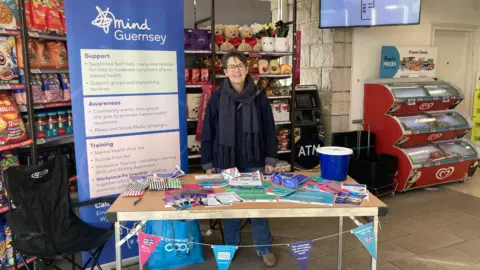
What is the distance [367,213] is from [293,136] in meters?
2.80

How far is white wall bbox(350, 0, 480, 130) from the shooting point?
5.58 metres

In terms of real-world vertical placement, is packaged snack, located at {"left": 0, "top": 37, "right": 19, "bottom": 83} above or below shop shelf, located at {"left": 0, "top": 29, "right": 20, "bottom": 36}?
below

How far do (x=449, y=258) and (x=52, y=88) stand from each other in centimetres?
377

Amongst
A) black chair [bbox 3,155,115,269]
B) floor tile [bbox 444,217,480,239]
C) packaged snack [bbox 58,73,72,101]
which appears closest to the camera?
black chair [bbox 3,155,115,269]

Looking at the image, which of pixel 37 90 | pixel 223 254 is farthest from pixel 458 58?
pixel 37 90

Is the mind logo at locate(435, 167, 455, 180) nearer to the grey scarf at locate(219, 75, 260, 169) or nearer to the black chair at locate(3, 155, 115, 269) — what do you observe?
the grey scarf at locate(219, 75, 260, 169)

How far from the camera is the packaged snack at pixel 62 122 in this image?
3.34 metres

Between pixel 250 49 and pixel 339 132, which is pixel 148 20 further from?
pixel 339 132

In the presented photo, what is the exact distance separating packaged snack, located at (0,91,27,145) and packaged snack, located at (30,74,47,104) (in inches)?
6.9

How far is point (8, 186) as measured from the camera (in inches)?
101

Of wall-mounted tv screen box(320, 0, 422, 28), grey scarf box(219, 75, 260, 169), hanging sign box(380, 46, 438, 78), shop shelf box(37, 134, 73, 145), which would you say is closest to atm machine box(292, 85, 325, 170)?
wall-mounted tv screen box(320, 0, 422, 28)

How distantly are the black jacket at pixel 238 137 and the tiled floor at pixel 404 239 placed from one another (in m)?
0.88

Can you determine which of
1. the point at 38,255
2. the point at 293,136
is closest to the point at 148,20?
the point at 38,255

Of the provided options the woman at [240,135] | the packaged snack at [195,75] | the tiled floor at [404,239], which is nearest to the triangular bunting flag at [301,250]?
the woman at [240,135]
